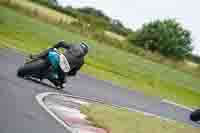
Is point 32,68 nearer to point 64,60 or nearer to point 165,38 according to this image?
point 64,60

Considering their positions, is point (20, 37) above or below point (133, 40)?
above

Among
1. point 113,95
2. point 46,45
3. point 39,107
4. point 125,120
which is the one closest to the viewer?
point 39,107

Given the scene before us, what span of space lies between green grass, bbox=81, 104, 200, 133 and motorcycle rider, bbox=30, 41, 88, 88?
1.63 m

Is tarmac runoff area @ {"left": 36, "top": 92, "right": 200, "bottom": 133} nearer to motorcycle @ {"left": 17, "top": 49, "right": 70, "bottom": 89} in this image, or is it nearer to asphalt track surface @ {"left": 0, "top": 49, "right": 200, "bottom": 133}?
asphalt track surface @ {"left": 0, "top": 49, "right": 200, "bottom": 133}

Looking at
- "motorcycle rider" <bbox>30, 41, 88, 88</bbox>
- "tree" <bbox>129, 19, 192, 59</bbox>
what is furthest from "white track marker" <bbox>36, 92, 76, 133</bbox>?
"tree" <bbox>129, 19, 192, 59</bbox>

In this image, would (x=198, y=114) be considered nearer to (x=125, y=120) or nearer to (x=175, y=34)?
(x=125, y=120)

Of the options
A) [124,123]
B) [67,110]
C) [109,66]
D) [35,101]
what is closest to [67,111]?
[67,110]

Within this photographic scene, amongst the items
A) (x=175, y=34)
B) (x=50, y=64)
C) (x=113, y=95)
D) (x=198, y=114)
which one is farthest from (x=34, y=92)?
(x=175, y=34)

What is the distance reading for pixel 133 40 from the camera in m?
71.4

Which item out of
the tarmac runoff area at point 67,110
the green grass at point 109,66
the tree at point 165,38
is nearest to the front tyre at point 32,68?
the tarmac runoff area at point 67,110

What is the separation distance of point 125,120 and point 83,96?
3558 millimetres

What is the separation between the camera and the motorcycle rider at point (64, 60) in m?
16.1

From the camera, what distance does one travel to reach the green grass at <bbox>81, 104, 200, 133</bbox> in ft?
41.6

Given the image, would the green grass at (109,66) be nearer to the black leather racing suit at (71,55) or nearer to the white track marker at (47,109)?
the black leather racing suit at (71,55)
